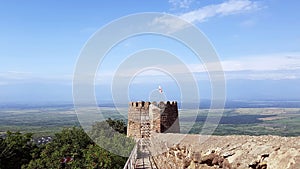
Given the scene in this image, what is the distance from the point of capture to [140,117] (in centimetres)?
2042

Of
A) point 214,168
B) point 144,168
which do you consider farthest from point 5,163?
point 214,168

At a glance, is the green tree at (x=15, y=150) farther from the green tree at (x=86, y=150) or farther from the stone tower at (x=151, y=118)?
the stone tower at (x=151, y=118)

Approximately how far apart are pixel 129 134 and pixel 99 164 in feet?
22.8

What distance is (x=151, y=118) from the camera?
66.3 ft

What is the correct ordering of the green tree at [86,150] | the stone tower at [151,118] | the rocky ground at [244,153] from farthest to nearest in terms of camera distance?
1. the stone tower at [151,118]
2. the green tree at [86,150]
3. the rocky ground at [244,153]

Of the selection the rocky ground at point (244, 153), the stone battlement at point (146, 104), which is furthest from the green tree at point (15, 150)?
the rocky ground at point (244, 153)

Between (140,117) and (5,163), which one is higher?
(140,117)

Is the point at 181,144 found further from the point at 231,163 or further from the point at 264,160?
the point at 264,160

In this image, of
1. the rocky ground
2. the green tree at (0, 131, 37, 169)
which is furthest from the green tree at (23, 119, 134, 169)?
the rocky ground

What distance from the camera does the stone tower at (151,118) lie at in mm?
20203

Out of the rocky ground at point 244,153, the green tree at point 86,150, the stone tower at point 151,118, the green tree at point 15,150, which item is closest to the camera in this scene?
the rocky ground at point 244,153

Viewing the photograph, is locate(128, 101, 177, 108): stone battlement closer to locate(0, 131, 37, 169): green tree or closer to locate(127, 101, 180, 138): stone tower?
locate(127, 101, 180, 138): stone tower

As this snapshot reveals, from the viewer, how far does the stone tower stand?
66.3 feet

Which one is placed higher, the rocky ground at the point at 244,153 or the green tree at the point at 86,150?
the rocky ground at the point at 244,153
